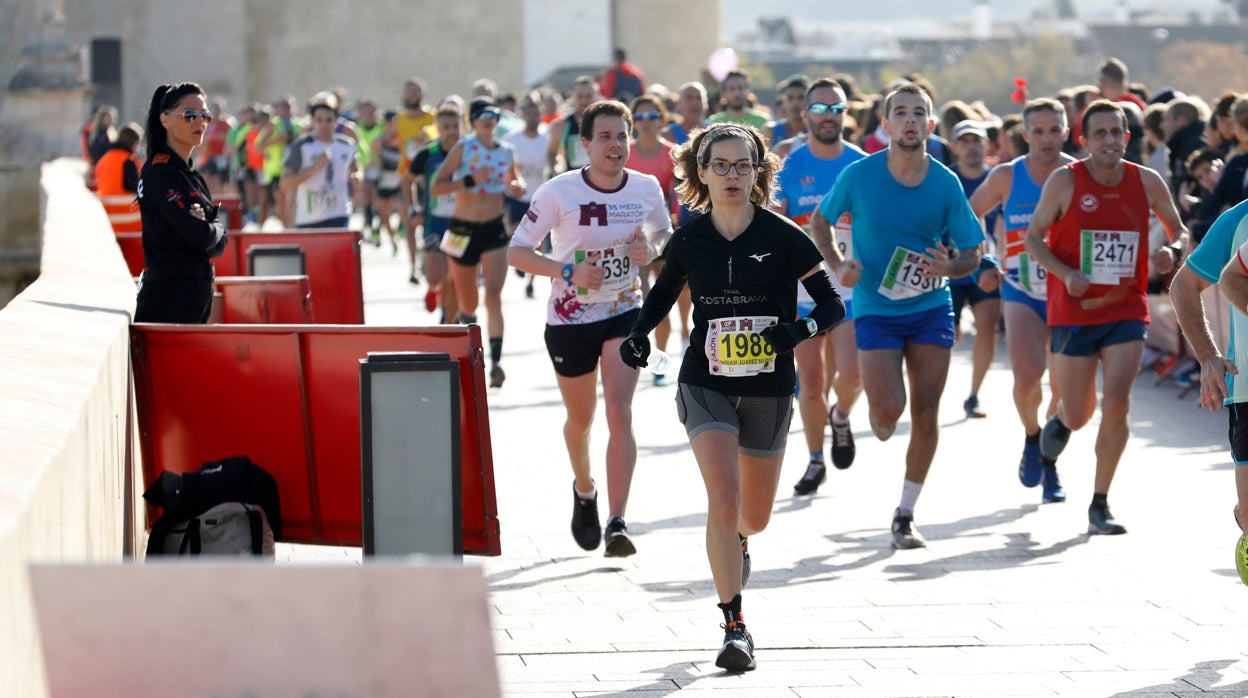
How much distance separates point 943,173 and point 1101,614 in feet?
7.90

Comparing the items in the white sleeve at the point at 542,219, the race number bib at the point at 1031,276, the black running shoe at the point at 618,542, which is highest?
the white sleeve at the point at 542,219

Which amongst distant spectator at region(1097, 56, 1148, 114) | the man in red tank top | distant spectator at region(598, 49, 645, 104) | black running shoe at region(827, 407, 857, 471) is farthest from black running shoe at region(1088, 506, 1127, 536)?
distant spectator at region(598, 49, 645, 104)

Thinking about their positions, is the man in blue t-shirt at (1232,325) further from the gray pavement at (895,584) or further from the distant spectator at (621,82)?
the distant spectator at (621,82)

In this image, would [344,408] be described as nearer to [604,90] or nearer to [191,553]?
[191,553]

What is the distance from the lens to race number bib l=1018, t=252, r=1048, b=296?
10.0m

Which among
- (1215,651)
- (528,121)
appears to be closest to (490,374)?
(528,121)

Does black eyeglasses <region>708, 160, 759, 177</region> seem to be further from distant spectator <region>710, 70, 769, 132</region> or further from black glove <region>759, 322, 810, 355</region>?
distant spectator <region>710, 70, 769, 132</region>

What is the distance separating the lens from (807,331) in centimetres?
658

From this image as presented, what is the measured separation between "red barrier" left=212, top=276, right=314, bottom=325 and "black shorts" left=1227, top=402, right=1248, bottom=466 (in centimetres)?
549

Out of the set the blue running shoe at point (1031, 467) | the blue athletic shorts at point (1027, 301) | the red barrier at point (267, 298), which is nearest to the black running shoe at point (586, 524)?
the blue running shoe at point (1031, 467)

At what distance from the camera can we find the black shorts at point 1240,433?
20.6 feet

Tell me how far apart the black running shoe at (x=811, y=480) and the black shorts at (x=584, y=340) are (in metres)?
1.91

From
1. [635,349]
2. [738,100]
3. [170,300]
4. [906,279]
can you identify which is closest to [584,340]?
[906,279]

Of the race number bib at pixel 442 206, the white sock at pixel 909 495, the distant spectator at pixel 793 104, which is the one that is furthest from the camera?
the race number bib at pixel 442 206
